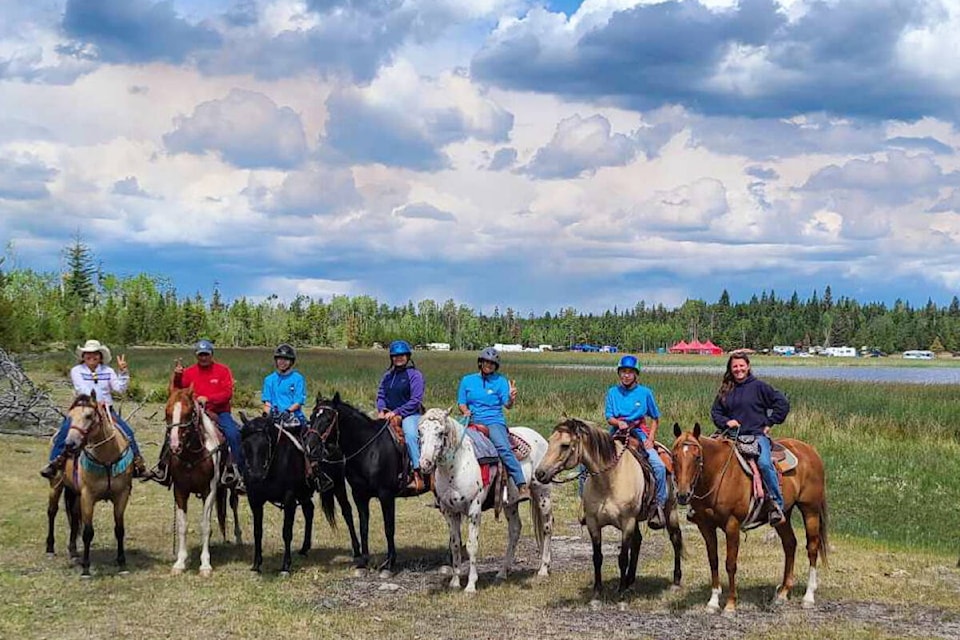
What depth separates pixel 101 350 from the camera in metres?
10.3

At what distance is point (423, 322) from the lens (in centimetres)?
15488

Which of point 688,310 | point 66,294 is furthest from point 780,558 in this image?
point 688,310

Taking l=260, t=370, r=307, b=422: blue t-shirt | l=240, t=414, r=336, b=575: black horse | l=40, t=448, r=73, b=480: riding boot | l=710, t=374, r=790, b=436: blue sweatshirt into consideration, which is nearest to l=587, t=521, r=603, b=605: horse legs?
l=710, t=374, r=790, b=436: blue sweatshirt

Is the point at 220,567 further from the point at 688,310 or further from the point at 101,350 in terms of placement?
the point at 688,310

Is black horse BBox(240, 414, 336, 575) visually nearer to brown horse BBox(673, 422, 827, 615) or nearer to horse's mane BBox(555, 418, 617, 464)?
horse's mane BBox(555, 418, 617, 464)

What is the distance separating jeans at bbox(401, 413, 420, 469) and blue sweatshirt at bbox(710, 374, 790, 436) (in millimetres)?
3414

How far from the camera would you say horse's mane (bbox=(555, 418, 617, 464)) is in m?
8.59

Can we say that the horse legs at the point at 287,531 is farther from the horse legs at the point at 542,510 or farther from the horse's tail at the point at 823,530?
the horse's tail at the point at 823,530

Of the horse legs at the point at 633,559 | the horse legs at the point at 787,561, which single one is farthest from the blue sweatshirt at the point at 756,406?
the horse legs at the point at 633,559

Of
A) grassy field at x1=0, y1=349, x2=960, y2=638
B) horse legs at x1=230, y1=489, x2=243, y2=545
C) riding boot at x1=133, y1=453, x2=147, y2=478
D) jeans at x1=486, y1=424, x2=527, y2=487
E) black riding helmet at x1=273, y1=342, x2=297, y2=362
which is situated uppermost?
black riding helmet at x1=273, y1=342, x2=297, y2=362

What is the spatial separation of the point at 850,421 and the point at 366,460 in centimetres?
1863

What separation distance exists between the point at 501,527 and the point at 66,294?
7703 cm

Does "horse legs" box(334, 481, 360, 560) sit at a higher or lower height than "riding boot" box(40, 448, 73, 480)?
lower

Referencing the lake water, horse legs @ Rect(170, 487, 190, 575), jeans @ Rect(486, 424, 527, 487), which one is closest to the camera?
jeans @ Rect(486, 424, 527, 487)
